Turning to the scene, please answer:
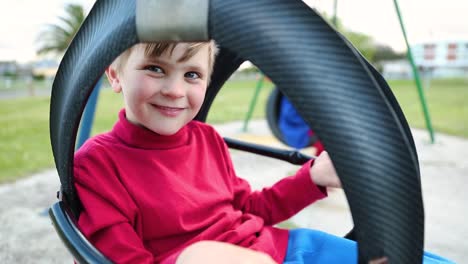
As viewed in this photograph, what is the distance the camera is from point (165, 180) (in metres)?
0.75

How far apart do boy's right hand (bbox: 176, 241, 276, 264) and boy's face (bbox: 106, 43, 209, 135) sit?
256 millimetres

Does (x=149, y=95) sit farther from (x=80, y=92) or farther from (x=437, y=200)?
(x=437, y=200)

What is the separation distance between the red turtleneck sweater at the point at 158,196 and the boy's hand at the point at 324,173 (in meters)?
0.02

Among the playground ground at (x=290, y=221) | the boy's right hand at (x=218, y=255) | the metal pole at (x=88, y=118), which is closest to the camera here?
the boy's right hand at (x=218, y=255)

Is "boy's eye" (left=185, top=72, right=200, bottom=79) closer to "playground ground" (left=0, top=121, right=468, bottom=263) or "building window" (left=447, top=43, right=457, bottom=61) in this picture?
"playground ground" (left=0, top=121, right=468, bottom=263)

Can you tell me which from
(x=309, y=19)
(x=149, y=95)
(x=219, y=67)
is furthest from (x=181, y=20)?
(x=219, y=67)

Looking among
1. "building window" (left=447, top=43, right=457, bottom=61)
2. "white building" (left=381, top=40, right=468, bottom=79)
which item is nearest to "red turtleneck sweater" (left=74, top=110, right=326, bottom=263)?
"white building" (left=381, top=40, right=468, bottom=79)

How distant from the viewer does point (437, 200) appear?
2.08 metres

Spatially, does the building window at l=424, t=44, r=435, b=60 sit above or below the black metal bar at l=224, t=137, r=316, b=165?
below

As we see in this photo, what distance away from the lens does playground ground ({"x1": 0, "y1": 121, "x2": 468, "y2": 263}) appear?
56.9 inches

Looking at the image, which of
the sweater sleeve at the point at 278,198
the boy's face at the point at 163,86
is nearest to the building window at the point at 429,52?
the sweater sleeve at the point at 278,198

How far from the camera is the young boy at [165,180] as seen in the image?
0.66 meters

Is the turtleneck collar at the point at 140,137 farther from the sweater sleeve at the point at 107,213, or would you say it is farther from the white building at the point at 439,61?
the white building at the point at 439,61

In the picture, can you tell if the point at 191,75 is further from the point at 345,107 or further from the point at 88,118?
the point at 88,118
